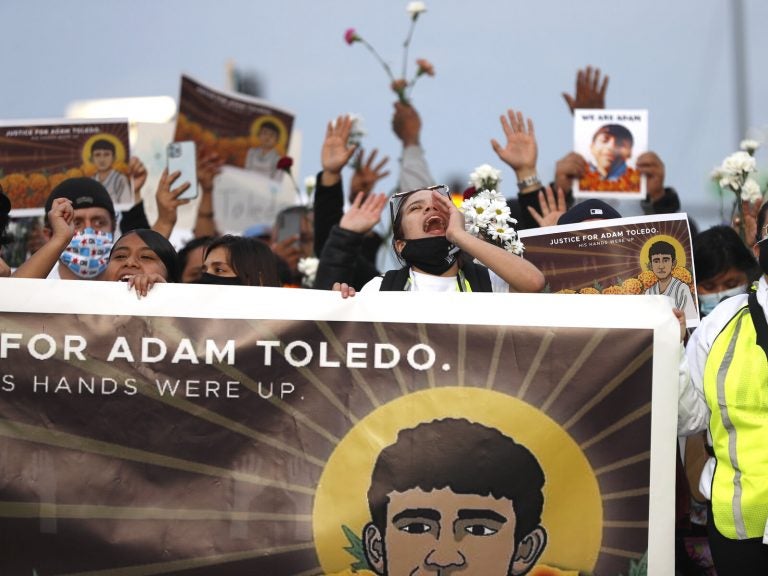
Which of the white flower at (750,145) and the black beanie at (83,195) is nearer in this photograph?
the black beanie at (83,195)

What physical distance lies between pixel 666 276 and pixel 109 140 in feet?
12.2

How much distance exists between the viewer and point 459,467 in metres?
4.63

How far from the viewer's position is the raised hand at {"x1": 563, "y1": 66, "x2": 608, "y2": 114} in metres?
8.22

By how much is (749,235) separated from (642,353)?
95.7 inches

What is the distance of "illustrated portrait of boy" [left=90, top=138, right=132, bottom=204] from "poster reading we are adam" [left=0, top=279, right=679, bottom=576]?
120 inches

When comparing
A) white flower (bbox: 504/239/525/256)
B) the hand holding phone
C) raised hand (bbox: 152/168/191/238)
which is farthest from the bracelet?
the hand holding phone

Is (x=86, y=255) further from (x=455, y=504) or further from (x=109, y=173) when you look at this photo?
(x=455, y=504)

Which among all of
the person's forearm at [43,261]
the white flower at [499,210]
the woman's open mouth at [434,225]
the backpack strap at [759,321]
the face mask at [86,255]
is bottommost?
the backpack strap at [759,321]

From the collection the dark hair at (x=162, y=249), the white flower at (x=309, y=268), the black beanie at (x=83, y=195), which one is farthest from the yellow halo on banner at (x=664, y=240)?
the white flower at (x=309, y=268)

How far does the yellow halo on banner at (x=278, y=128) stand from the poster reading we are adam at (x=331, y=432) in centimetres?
495

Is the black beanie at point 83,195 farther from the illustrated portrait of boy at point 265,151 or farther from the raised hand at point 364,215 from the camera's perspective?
the illustrated portrait of boy at point 265,151

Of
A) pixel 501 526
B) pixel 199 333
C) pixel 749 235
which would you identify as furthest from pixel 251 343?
pixel 749 235

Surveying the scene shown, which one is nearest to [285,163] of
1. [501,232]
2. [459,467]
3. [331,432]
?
[501,232]

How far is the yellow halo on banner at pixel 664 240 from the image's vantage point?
216 inches
